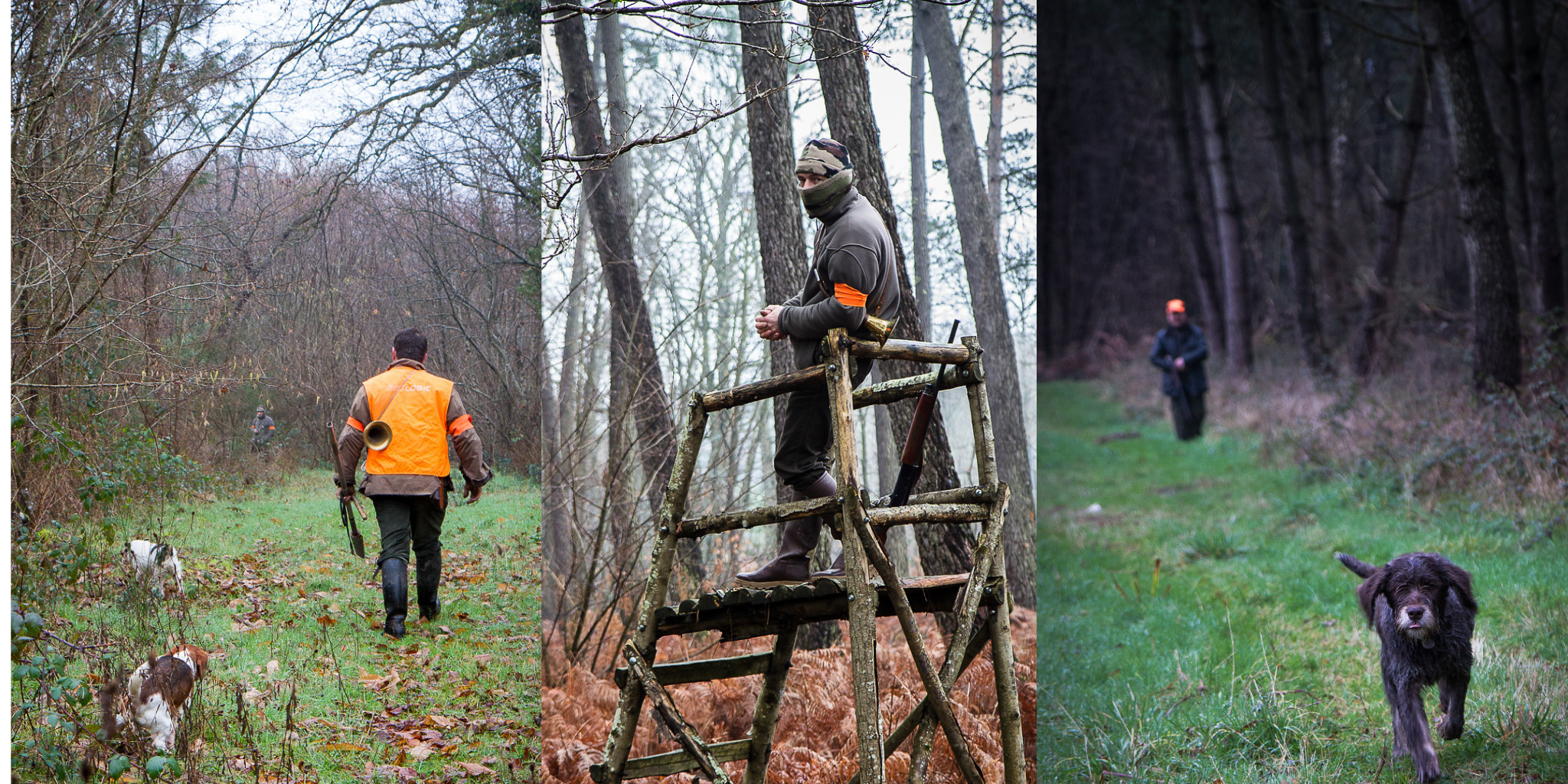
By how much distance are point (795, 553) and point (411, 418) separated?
205 centimetres

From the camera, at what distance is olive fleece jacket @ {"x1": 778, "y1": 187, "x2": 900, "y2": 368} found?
4.66 meters

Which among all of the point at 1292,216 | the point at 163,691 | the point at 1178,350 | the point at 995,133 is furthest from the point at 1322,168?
the point at 163,691

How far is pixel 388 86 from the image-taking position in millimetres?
5875

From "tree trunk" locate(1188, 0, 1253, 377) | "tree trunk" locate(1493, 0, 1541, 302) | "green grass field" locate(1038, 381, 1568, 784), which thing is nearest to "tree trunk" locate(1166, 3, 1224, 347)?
"tree trunk" locate(1188, 0, 1253, 377)

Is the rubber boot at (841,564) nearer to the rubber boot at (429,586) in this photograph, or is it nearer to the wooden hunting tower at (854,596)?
the wooden hunting tower at (854,596)

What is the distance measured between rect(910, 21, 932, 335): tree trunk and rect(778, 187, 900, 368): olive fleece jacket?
2035mm

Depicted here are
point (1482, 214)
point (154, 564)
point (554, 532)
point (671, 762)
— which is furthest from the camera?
point (1482, 214)

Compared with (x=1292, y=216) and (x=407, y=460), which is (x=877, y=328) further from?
(x=1292, y=216)

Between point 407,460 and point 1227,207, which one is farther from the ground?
point 1227,207

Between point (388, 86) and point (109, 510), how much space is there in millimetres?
2349

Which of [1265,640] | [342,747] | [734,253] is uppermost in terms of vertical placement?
[734,253]

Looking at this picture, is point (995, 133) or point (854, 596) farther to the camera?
point (995, 133)

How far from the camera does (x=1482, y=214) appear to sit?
12.1 meters

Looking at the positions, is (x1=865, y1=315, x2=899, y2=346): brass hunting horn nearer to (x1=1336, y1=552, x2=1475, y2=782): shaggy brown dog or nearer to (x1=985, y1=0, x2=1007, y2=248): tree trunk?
(x1=985, y1=0, x2=1007, y2=248): tree trunk
